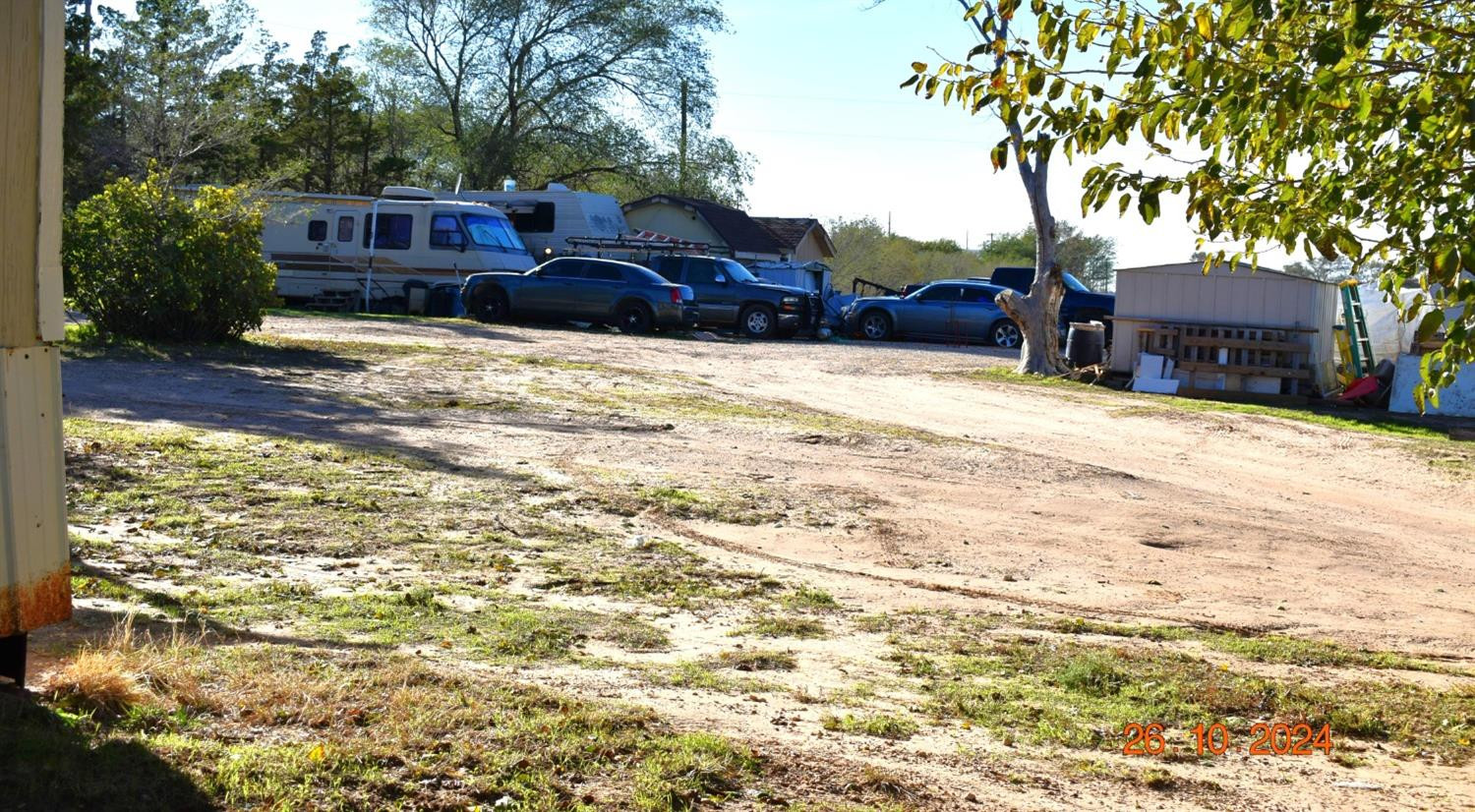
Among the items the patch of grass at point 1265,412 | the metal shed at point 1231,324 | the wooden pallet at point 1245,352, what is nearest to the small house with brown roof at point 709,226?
the metal shed at point 1231,324

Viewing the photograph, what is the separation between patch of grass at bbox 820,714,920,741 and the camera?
4.70m

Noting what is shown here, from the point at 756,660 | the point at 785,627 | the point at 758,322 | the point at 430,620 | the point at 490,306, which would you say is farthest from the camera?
the point at 758,322

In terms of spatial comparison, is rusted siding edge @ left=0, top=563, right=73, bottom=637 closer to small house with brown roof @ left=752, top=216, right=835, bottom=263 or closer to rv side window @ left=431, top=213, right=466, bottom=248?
rv side window @ left=431, top=213, right=466, bottom=248

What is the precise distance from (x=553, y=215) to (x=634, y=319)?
7345 mm

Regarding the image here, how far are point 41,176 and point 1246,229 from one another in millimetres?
4448

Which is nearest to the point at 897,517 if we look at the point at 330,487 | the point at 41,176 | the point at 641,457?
the point at 641,457

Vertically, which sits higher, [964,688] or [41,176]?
[41,176]

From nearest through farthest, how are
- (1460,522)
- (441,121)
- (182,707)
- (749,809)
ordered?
(749,809), (182,707), (1460,522), (441,121)

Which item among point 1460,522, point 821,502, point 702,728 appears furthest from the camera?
point 1460,522

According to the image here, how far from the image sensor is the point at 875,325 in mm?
31641

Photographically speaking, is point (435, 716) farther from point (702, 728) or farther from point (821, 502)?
point (821, 502)

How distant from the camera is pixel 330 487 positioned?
344 inches

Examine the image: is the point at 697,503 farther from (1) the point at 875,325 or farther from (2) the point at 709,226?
(2) the point at 709,226

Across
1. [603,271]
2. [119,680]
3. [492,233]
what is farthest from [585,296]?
[119,680]
